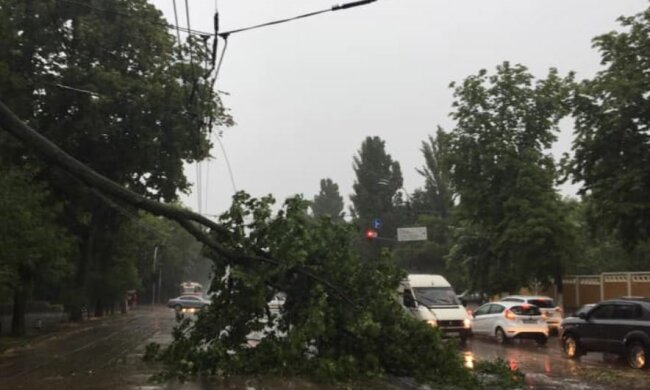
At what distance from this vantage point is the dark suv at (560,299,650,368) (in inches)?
625

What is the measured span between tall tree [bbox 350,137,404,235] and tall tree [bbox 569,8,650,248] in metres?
45.5

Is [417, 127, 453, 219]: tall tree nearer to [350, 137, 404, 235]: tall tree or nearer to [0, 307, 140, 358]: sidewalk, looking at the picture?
[350, 137, 404, 235]: tall tree

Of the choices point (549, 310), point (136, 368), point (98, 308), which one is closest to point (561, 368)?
point (136, 368)

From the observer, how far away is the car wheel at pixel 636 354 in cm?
1566

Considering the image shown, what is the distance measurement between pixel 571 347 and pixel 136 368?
38.2ft

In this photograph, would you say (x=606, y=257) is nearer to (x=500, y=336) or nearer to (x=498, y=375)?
(x=500, y=336)

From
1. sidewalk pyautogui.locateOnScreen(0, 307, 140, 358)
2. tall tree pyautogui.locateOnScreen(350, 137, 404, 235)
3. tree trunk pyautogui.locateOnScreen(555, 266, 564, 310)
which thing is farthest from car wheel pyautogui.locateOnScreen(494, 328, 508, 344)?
tall tree pyautogui.locateOnScreen(350, 137, 404, 235)

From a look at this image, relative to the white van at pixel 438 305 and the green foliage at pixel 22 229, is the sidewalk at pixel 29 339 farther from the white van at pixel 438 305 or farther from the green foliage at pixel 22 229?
the white van at pixel 438 305

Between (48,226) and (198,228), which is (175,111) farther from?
(198,228)

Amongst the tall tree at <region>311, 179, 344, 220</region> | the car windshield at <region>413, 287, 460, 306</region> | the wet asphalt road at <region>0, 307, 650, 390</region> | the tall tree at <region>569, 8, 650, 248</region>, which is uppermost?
the tall tree at <region>311, 179, 344, 220</region>

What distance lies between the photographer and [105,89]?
93.0 ft

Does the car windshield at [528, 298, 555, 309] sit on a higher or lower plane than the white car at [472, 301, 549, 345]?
higher

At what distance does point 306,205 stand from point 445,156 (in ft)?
69.4

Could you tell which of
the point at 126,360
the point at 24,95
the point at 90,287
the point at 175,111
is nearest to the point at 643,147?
the point at 126,360
